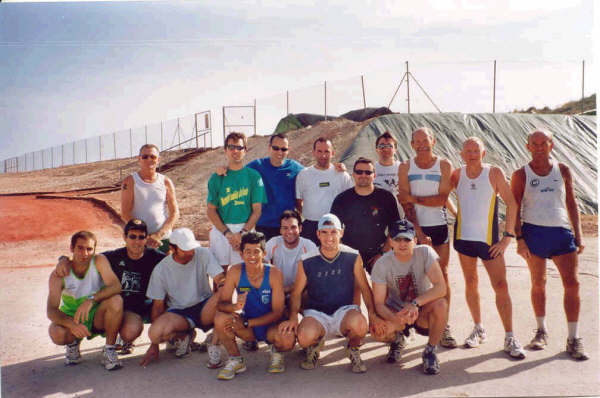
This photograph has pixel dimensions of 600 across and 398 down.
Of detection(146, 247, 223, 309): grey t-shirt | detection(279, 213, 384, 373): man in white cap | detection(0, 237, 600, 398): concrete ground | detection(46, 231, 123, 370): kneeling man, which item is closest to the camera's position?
detection(0, 237, 600, 398): concrete ground

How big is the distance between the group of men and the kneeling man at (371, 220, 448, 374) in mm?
10

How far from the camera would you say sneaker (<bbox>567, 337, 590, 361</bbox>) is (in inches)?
154

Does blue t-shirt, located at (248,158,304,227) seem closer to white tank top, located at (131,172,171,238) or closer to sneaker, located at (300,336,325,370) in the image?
white tank top, located at (131,172,171,238)

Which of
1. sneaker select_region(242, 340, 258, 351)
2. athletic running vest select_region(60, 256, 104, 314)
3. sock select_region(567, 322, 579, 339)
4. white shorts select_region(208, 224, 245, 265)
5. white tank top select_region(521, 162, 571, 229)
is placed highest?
white tank top select_region(521, 162, 571, 229)

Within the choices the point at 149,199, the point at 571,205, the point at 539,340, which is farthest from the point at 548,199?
the point at 149,199

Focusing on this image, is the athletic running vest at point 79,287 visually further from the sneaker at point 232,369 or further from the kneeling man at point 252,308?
the sneaker at point 232,369

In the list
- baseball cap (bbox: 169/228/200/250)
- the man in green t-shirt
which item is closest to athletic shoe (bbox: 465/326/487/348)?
the man in green t-shirt

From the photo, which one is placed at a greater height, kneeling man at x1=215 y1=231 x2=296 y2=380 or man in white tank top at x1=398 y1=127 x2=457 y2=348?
man in white tank top at x1=398 y1=127 x2=457 y2=348

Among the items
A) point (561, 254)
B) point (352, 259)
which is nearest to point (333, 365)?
point (352, 259)

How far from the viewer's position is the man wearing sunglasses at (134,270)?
410 centimetres

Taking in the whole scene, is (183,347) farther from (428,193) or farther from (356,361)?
(428,193)

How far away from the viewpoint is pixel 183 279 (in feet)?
13.6

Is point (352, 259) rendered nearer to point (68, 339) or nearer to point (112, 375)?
point (112, 375)

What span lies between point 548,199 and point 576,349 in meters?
1.25
